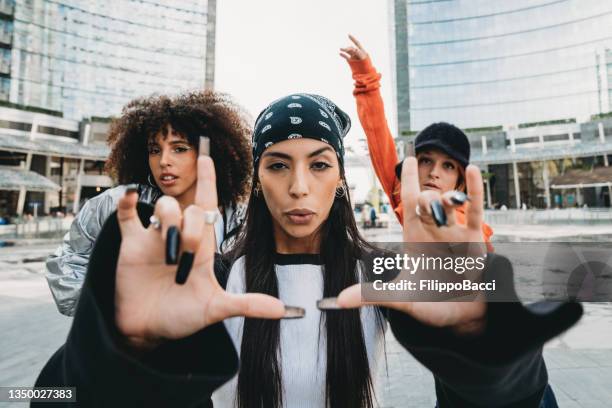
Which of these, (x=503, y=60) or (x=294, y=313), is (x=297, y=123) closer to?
(x=294, y=313)

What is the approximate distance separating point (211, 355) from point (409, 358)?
3755mm

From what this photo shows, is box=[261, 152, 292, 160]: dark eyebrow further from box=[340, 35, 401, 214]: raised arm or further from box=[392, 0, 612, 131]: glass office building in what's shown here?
box=[392, 0, 612, 131]: glass office building

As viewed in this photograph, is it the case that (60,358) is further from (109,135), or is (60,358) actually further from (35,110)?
(35,110)

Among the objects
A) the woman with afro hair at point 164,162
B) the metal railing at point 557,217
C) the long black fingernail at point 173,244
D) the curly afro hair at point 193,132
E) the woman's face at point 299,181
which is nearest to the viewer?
the long black fingernail at point 173,244

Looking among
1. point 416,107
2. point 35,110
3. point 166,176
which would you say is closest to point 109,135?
point 166,176

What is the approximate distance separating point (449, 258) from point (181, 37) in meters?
65.4

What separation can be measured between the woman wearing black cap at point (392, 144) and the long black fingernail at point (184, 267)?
1.94 m

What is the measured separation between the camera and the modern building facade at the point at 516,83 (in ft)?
143

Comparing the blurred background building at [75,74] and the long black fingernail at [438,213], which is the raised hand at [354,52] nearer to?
the long black fingernail at [438,213]

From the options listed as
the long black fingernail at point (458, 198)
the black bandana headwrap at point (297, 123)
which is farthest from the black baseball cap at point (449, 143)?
the long black fingernail at point (458, 198)

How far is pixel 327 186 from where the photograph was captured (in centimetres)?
159

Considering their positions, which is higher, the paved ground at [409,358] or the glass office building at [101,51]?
the glass office building at [101,51]

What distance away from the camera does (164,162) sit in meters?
2.82

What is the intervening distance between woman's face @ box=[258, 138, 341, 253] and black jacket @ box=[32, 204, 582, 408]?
624mm
